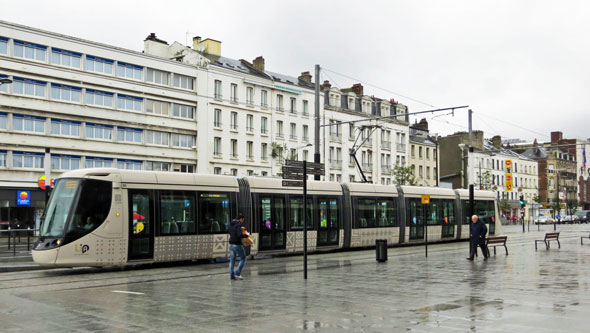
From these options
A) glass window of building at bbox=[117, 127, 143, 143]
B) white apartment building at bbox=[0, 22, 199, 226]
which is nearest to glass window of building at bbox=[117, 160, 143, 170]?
white apartment building at bbox=[0, 22, 199, 226]

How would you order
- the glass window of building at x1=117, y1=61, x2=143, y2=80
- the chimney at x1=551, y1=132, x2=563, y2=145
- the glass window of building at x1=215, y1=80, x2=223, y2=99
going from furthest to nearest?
the chimney at x1=551, y1=132, x2=563, y2=145
the glass window of building at x1=215, y1=80, x2=223, y2=99
the glass window of building at x1=117, y1=61, x2=143, y2=80

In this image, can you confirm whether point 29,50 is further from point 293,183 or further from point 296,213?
point 293,183

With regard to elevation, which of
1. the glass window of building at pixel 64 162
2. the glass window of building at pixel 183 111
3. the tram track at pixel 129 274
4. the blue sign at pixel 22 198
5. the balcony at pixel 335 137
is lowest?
the tram track at pixel 129 274

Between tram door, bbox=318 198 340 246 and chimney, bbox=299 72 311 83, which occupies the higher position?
chimney, bbox=299 72 311 83

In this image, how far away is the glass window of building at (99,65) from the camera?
160 feet

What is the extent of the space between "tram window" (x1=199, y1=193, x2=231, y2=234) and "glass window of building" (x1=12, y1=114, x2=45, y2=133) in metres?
28.3

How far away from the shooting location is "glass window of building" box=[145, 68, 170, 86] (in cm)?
5253

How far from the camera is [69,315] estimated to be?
1076 cm

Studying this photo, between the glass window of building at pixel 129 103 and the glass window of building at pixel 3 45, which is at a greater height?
the glass window of building at pixel 3 45

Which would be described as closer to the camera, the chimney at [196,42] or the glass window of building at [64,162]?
the glass window of building at [64,162]

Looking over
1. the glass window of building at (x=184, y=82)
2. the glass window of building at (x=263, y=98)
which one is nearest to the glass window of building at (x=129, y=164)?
the glass window of building at (x=184, y=82)

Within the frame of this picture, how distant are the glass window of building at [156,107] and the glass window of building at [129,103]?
609 mm

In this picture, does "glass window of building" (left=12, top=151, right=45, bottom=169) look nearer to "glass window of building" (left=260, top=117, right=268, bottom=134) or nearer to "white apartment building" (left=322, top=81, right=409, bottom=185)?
"glass window of building" (left=260, top=117, right=268, bottom=134)

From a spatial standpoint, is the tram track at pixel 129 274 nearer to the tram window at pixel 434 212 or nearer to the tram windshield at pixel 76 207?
the tram windshield at pixel 76 207
